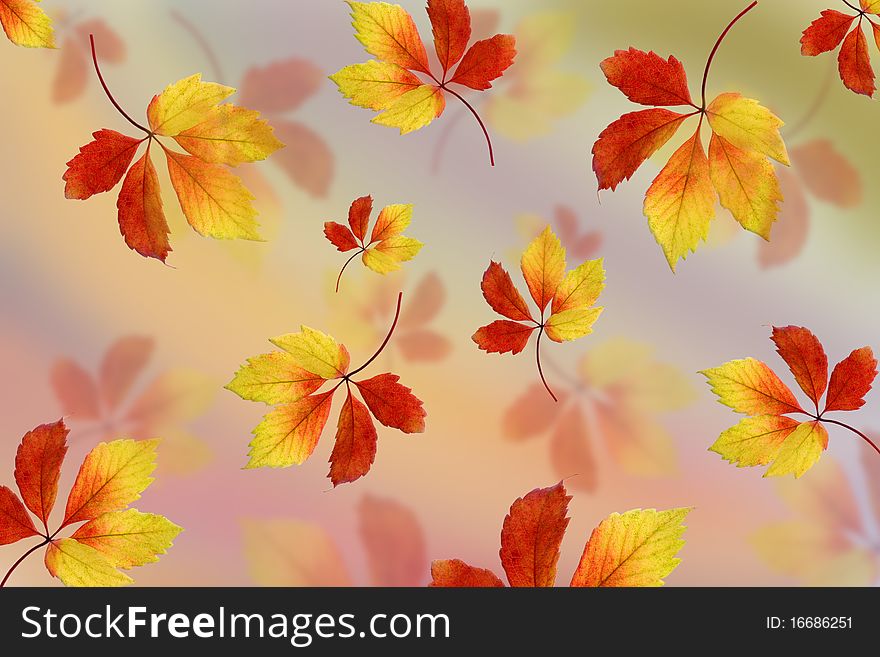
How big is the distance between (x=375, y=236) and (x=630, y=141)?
5.7 inches

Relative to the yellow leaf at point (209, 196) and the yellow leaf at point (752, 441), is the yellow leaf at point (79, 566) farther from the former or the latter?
the yellow leaf at point (752, 441)

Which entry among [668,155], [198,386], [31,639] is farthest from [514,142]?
[31,639]

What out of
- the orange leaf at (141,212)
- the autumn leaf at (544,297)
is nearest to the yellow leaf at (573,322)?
the autumn leaf at (544,297)

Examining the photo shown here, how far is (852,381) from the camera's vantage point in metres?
0.35

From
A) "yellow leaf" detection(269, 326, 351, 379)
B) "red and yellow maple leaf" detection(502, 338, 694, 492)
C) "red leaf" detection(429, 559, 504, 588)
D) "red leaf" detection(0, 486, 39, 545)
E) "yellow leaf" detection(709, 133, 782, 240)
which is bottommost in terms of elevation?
"red leaf" detection(429, 559, 504, 588)

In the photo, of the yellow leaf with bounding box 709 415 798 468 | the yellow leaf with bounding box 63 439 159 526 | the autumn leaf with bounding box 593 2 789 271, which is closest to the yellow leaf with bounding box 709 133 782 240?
the autumn leaf with bounding box 593 2 789 271

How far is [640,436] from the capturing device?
0.36 meters

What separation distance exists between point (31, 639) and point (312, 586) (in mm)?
132

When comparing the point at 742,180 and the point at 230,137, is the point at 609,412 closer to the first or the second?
the point at 742,180

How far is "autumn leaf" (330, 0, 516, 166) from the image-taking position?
0.35m

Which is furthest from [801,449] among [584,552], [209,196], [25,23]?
[25,23]

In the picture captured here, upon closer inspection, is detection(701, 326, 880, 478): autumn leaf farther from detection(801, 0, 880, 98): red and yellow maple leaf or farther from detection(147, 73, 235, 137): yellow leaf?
detection(147, 73, 235, 137): yellow leaf

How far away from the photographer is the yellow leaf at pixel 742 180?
0.34 metres

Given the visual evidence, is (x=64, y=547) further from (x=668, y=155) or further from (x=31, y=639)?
(x=668, y=155)
